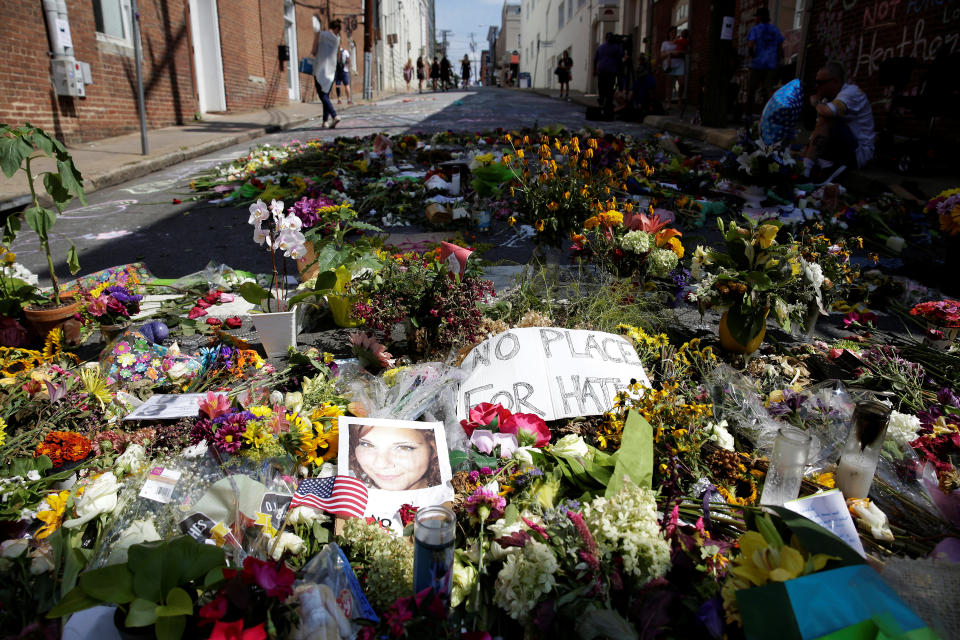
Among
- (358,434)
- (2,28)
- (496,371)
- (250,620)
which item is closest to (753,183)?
(496,371)

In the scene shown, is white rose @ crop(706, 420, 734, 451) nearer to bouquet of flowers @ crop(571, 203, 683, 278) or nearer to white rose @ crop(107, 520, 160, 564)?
bouquet of flowers @ crop(571, 203, 683, 278)

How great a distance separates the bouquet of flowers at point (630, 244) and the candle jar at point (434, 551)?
215 centimetres

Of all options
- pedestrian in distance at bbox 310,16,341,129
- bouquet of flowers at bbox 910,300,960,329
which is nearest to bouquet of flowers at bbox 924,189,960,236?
bouquet of flowers at bbox 910,300,960,329

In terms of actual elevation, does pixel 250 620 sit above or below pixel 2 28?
below

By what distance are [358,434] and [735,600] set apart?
53.2 inches

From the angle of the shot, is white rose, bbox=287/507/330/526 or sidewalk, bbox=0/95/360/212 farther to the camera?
sidewalk, bbox=0/95/360/212

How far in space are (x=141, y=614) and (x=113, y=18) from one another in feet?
40.1

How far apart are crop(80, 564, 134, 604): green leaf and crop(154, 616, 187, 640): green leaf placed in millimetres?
102

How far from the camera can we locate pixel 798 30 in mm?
11352

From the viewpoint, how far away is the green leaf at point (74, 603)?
1.19 m

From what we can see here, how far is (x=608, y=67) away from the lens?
13.5 metres

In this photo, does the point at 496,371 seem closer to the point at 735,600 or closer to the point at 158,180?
the point at 735,600

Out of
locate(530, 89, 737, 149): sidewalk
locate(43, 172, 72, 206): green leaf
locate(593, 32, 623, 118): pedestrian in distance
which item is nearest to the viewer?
locate(43, 172, 72, 206): green leaf

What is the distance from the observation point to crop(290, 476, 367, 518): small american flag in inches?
74.0
